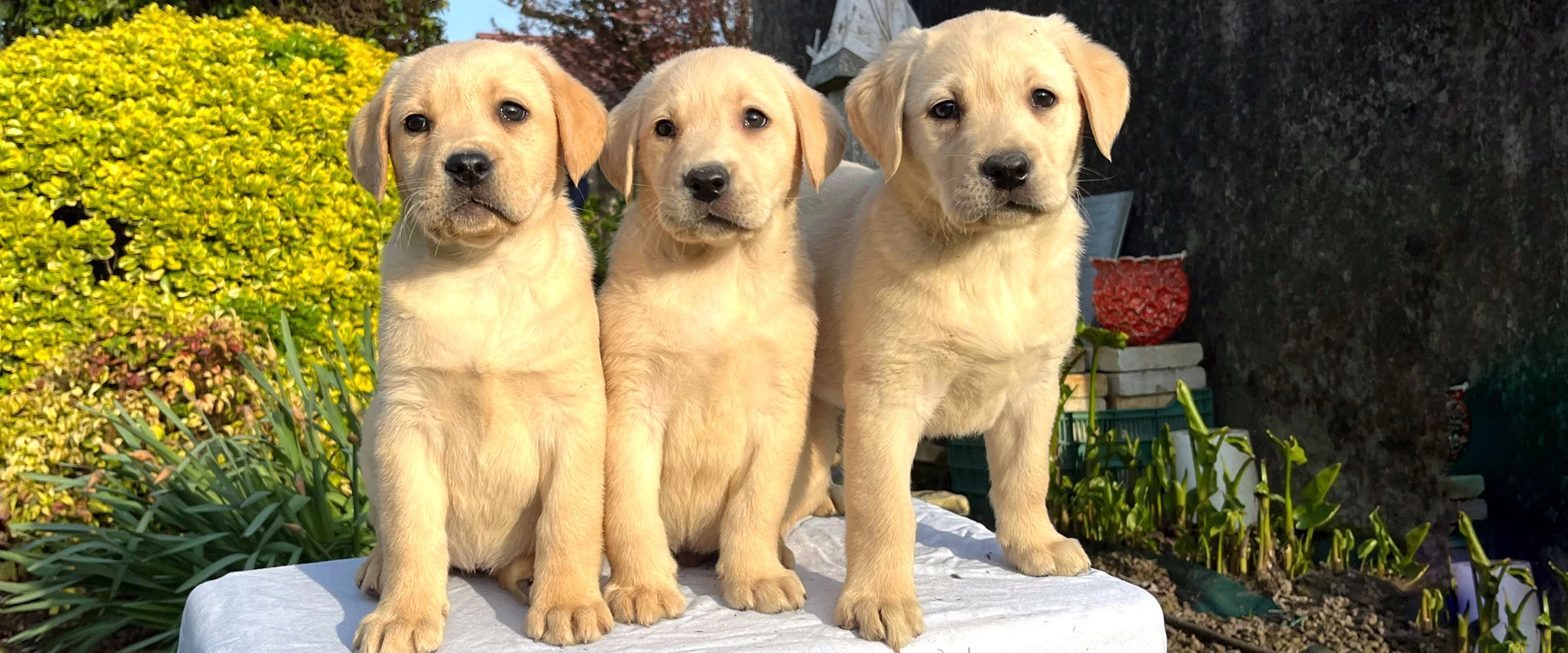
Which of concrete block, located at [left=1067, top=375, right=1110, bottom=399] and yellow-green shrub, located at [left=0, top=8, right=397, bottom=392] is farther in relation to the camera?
concrete block, located at [left=1067, top=375, right=1110, bottom=399]

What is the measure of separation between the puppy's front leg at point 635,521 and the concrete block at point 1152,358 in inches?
186

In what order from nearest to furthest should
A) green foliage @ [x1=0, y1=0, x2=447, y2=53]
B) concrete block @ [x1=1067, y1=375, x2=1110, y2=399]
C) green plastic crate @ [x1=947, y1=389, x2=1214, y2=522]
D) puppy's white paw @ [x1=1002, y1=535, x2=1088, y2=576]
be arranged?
1. puppy's white paw @ [x1=1002, y1=535, x2=1088, y2=576]
2. green plastic crate @ [x1=947, y1=389, x2=1214, y2=522]
3. concrete block @ [x1=1067, y1=375, x2=1110, y2=399]
4. green foliage @ [x1=0, y1=0, x2=447, y2=53]

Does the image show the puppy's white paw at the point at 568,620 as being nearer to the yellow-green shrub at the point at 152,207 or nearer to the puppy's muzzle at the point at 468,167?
the puppy's muzzle at the point at 468,167

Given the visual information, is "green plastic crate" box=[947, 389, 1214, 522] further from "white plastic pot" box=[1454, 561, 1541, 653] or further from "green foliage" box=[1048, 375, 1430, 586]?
"white plastic pot" box=[1454, 561, 1541, 653]

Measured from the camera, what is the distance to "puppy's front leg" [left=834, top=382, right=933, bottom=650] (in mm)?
2338

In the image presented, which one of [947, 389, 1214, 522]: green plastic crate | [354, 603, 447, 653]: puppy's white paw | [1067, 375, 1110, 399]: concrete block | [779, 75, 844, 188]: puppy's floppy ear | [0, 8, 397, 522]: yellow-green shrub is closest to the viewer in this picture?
[354, 603, 447, 653]: puppy's white paw

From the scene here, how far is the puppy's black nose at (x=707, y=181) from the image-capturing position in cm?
225

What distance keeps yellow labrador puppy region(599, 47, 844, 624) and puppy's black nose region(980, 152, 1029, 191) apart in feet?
1.40

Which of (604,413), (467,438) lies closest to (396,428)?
(467,438)

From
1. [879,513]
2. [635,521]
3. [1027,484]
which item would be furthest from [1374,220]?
[635,521]

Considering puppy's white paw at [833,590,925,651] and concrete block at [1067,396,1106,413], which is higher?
puppy's white paw at [833,590,925,651]

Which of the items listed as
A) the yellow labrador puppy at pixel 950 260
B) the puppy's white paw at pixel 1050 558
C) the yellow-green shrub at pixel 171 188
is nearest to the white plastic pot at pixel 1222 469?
the puppy's white paw at pixel 1050 558

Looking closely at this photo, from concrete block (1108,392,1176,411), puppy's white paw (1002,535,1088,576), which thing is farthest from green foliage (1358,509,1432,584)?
puppy's white paw (1002,535,1088,576)

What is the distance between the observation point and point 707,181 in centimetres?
225
